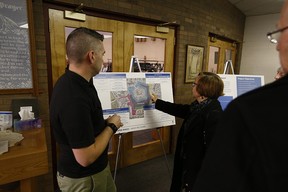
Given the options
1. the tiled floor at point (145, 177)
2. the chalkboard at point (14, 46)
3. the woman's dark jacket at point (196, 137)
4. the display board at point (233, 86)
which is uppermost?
the chalkboard at point (14, 46)

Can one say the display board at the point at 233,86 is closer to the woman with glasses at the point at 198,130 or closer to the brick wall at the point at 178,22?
the brick wall at the point at 178,22

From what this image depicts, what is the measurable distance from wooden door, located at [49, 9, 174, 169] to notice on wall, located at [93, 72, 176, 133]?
25 centimetres

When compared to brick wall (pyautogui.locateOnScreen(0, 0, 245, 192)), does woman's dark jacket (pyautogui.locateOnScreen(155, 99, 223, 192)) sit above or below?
below

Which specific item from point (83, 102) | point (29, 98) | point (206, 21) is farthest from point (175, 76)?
point (83, 102)

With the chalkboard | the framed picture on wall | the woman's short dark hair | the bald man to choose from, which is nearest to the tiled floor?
the woman's short dark hair

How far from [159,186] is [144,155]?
651 millimetres

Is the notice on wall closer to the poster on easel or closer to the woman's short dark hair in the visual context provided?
the woman's short dark hair

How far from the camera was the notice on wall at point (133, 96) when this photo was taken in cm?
185

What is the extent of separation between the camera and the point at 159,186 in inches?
92.9

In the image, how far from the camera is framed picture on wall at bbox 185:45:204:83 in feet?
10.3

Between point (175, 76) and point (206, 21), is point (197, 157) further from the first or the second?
point (206, 21)

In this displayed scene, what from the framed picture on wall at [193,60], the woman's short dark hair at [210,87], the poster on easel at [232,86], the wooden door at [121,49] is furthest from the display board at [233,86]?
the woman's short dark hair at [210,87]

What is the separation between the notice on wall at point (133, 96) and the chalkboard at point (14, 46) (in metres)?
0.66

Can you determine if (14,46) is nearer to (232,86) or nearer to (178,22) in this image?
(178,22)
